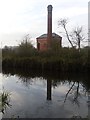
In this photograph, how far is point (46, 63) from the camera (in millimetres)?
18906

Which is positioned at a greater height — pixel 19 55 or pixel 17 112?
pixel 19 55

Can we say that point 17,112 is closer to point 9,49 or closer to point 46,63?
point 46,63

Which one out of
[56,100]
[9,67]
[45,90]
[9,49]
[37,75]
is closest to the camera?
[56,100]

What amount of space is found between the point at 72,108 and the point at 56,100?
1.46 m

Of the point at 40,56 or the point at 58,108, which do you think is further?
the point at 40,56

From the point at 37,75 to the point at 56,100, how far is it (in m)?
8.08

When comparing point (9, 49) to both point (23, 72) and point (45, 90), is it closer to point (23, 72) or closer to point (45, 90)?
point (23, 72)

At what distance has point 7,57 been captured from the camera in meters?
21.5

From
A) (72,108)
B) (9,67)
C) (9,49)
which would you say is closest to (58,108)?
(72,108)

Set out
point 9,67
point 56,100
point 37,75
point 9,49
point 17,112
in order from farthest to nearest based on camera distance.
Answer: point 9,49
point 9,67
point 37,75
point 56,100
point 17,112

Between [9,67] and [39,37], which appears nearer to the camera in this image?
[9,67]

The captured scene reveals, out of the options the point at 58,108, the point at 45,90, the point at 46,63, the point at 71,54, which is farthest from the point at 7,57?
the point at 58,108

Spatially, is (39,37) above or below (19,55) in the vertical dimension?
above

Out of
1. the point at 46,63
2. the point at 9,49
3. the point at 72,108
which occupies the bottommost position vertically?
the point at 72,108
